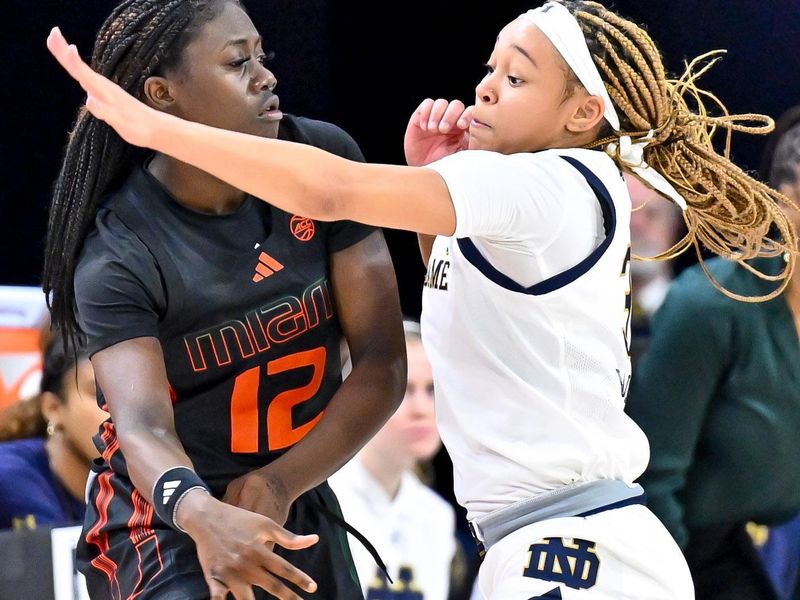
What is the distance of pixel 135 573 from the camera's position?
2.28 metres

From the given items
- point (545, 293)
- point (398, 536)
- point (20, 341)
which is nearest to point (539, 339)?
point (545, 293)

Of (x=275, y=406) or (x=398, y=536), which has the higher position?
(x=275, y=406)

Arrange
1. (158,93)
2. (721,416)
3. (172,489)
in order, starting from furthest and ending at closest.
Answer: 1. (721,416)
2. (158,93)
3. (172,489)

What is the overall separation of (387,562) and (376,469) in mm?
271

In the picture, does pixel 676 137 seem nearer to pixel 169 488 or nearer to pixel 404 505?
pixel 169 488

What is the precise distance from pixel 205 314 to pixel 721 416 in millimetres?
1648

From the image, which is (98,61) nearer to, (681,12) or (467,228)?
(467,228)

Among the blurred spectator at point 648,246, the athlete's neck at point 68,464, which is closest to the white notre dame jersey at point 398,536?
the athlete's neck at point 68,464

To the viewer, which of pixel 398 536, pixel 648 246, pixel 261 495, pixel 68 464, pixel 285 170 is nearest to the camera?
pixel 285 170

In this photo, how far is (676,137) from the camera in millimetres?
2385

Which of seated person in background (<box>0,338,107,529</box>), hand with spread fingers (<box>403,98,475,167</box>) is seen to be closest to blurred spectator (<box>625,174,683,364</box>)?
seated person in background (<box>0,338,107,529</box>)

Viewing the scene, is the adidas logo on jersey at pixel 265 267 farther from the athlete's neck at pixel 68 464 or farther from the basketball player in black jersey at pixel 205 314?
the athlete's neck at pixel 68 464

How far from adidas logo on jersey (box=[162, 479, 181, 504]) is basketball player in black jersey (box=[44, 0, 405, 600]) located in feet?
0.27

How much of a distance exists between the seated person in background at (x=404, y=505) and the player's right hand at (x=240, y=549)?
1.85m
